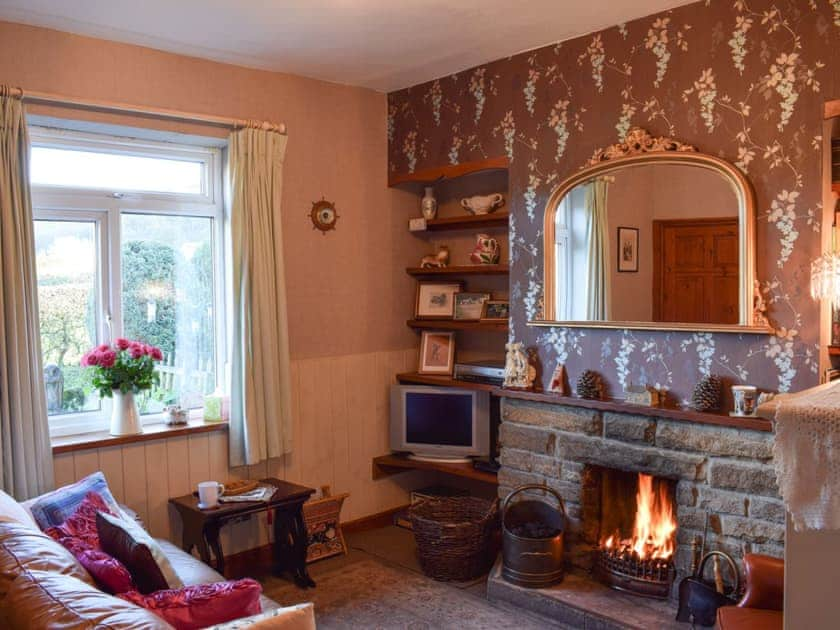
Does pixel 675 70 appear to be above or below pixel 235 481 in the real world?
above

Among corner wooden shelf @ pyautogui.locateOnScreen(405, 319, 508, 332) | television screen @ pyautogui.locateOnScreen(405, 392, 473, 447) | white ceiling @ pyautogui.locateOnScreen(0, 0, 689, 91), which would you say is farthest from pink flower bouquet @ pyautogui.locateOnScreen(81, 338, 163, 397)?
corner wooden shelf @ pyautogui.locateOnScreen(405, 319, 508, 332)

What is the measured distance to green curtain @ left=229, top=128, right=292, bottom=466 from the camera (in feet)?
12.5

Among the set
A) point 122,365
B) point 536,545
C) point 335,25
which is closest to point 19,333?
point 122,365

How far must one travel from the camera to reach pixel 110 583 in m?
2.00

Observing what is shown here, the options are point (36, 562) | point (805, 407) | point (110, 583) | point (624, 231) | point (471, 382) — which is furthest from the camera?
point (471, 382)

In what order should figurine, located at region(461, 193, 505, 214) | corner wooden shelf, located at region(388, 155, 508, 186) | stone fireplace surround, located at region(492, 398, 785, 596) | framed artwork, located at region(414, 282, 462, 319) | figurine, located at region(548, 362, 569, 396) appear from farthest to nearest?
framed artwork, located at region(414, 282, 462, 319) → figurine, located at region(461, 193, 505, 214) → corner wooden shelf, located at region(388, 155, 508, 186) → figurine, located at region(548, 362, 569, 396) → stone fireplace surround, located at region(492, 398, 785, 596)

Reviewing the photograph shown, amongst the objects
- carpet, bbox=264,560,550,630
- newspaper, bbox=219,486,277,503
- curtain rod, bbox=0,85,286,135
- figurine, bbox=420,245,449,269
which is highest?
curtain rod, bbox=0,85,286,135

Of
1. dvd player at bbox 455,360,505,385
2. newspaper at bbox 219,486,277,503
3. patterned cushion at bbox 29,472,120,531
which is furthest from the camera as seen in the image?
dvd player at bbox 455,360,505,385

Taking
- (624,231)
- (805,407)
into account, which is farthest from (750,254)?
(805,407)

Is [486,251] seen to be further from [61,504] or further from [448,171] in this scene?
[61,504]

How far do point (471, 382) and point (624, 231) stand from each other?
126 cm

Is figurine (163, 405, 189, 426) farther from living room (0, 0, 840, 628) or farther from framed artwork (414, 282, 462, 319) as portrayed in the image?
framed artwork (414, 282, 462, 319)

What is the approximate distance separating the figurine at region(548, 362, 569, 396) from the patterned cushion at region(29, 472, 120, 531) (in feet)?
6.70

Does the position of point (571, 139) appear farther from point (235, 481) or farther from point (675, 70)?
point (235, 481)
